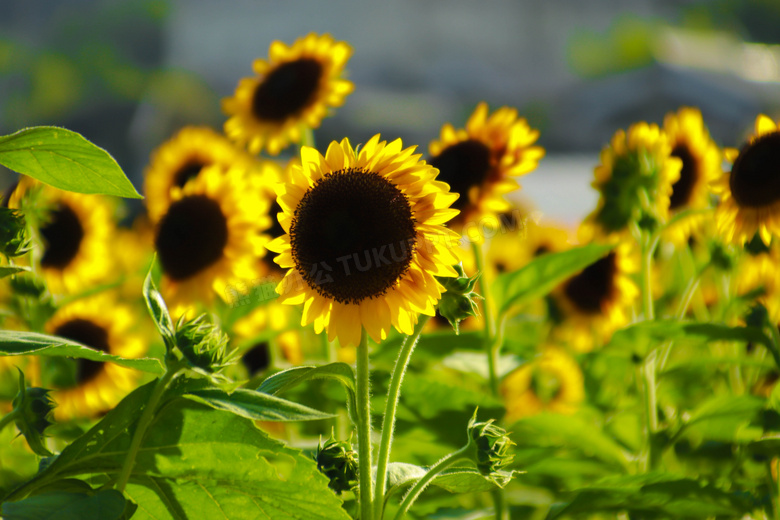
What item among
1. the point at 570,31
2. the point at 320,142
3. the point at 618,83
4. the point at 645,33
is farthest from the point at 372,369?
the point at 570,31

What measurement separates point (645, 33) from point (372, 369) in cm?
1323

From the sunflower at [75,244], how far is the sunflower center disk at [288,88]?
1.18 feet

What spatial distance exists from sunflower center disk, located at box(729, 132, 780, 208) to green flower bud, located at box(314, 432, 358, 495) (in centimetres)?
58

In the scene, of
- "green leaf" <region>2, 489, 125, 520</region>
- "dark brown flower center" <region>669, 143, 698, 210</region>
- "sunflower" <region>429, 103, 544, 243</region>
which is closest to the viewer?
"green leaf" <region>2, 489, 125, 520</region>

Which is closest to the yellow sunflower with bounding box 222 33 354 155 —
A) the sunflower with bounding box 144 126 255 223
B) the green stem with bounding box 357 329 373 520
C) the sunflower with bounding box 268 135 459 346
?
the sunflower with bounding box 144 126 255 223

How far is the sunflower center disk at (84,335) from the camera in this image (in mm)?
1245

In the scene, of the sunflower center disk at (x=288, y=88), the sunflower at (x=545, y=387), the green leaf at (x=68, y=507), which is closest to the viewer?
the green leaf at (x=68, y=507)

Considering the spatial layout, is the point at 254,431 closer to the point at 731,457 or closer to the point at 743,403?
the point at 743,403

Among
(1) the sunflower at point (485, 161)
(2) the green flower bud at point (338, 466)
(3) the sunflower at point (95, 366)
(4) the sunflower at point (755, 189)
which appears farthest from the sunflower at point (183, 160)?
(2) the green flower bud at point (338, 466)

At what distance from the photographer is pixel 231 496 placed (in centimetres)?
51

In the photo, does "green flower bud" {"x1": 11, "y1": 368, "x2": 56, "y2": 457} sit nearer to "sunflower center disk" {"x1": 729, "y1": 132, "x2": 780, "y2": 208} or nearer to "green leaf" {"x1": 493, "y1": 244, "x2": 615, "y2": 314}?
"green leaf" {"x1": 493, "y1": 244, "x2": 615, "y2": 314}

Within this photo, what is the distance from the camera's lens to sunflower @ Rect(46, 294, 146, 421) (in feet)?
4.02

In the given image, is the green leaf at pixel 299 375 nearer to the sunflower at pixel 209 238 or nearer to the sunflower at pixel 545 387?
the sunflower at pixel 209 238

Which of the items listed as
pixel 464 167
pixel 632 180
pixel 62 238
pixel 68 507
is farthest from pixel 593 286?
pixel 68 507
